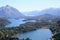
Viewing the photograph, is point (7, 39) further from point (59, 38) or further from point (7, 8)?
point (7, 8)

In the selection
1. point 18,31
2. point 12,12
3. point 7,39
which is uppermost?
point 7,39

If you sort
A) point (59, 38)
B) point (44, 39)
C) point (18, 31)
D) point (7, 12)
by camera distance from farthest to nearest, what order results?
point (7, 12), point (18, 31), point (44, 39), point (59, 38)

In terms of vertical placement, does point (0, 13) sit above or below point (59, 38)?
below

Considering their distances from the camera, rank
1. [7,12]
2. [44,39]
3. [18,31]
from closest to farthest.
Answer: [44,39] → [18,31] → [7,12]

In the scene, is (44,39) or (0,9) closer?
(44,39)

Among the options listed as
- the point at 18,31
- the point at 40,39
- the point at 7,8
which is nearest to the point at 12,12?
the point at 7,8

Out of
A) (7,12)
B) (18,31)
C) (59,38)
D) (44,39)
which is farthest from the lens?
(7,12)

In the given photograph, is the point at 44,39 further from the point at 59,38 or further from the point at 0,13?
the point at 0,13

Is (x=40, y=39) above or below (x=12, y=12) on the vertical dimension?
above

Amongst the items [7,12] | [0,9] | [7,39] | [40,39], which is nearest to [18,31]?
[40,39]
